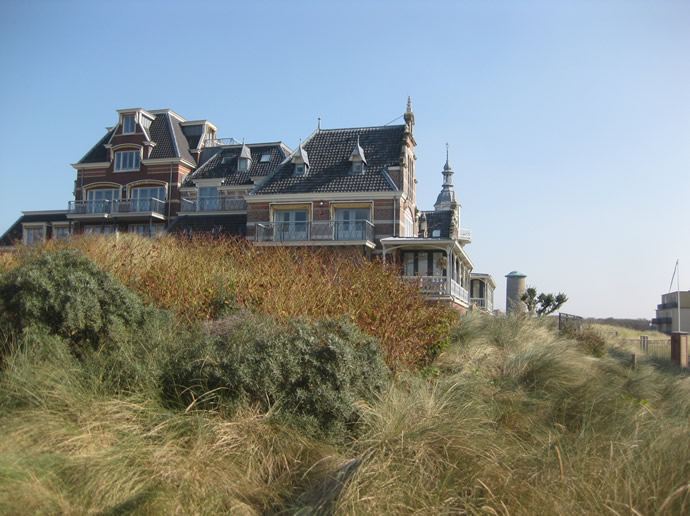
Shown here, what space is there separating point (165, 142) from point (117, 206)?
5.57 meters

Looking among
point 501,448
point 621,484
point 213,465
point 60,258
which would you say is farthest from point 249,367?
point 60,258

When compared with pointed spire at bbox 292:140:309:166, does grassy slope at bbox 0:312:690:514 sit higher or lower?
lower

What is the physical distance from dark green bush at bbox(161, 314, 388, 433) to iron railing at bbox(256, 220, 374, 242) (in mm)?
22800

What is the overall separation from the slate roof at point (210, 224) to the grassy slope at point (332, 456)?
26.4 metres

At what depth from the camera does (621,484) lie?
3902 mm

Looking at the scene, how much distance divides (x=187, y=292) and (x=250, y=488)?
5.27 metres

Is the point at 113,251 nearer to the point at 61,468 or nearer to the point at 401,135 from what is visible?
the point at 61,468

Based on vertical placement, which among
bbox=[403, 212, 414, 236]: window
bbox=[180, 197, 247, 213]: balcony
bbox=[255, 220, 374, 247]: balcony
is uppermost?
bbox=[180, 197, 247, 213]: balcony

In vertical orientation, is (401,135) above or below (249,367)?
above

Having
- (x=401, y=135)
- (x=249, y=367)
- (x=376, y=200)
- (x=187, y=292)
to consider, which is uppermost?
(x=401, y=135)

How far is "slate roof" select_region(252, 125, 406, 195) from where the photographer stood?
30938 mm

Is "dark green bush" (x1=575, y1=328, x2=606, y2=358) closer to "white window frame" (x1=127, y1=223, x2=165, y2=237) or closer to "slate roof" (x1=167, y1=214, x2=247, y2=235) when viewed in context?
"slate roof" (x1=167, y1=214, x2=247, y2=235)

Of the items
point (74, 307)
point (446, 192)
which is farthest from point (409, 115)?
point (446, 192)

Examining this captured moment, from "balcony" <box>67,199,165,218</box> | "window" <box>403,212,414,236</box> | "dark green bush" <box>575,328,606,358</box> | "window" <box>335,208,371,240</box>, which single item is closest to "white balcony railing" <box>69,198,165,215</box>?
"balcony" <box>67,199,165,218</box>
